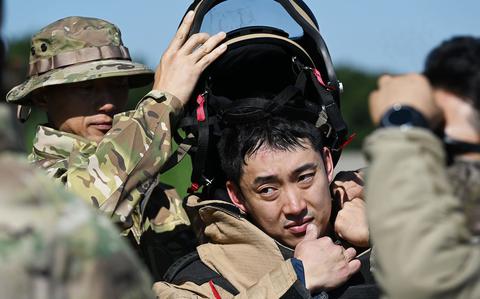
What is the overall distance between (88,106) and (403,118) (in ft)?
8.03

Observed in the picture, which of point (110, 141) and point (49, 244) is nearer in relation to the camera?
point (49, 244)


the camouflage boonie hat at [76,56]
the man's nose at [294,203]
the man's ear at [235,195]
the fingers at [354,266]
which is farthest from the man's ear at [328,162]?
the camouflage boonie hat at [76,56]

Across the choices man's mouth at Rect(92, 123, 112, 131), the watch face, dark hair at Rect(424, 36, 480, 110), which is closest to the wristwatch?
the watch face

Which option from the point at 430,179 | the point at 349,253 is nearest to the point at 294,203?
the point at 349,253

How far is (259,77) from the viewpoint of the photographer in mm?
4930

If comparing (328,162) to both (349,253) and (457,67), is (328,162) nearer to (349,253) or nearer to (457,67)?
(349,253)

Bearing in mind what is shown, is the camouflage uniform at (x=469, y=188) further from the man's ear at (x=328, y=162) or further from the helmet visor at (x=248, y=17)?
the helmet visor at (x=248, y=17)

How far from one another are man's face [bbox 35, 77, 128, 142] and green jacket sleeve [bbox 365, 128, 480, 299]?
2.40 m

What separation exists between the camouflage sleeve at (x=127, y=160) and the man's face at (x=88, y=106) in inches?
15.9

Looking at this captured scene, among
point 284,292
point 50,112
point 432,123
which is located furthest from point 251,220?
point 432,123

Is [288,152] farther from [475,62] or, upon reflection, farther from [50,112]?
[475,62]

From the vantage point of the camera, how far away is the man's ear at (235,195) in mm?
4703

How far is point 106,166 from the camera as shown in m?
4.36

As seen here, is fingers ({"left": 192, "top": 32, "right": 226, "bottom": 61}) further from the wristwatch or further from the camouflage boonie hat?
the wristwatch
